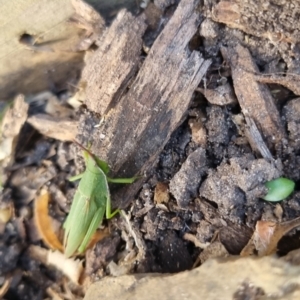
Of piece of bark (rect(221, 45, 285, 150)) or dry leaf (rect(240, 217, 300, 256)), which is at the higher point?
piece of bark (rect(221, 45, 285, 150))

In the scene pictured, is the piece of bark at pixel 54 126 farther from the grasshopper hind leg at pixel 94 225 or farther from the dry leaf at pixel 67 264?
the dry leaf at pixel 67 264

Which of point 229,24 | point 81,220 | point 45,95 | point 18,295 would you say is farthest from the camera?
point 45,95

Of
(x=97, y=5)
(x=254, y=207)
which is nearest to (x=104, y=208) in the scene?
(x=254, y=207)

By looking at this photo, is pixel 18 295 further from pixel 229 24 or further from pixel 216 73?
pixel 229 24

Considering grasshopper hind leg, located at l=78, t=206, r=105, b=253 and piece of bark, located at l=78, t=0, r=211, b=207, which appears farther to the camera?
grasshopper hind leg, located at l=78, t=206, r=105, b=253

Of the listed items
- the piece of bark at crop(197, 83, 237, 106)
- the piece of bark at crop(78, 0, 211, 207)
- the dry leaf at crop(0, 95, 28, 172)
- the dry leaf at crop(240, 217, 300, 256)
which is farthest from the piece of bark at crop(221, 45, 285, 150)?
the dry leaf at crop(0, 95, 28, 172)

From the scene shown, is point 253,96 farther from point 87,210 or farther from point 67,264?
point 67,264

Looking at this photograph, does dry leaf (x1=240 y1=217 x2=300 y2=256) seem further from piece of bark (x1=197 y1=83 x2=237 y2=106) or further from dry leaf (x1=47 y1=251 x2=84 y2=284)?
dry leaf (x1=47 y1=251 x2=84 y2=284)
